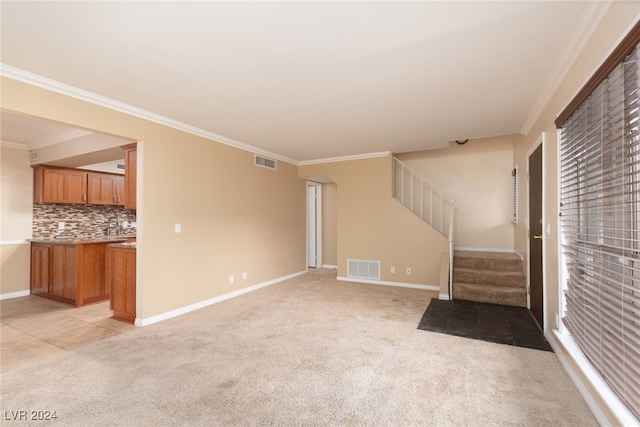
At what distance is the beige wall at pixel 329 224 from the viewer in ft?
23.6

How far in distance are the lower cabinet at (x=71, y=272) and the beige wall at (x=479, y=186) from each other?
19.8 feet

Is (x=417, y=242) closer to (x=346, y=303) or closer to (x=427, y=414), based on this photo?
(x=346, y=303)

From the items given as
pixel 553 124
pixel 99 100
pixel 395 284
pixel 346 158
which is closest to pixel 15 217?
pixel 99 100

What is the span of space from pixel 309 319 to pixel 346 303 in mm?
857

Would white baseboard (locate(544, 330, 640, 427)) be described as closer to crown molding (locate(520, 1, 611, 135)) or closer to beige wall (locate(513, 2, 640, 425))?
beige wall (locate(513, 2, 640, 425))

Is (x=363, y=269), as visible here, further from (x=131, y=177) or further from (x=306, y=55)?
(x=306, y=55)

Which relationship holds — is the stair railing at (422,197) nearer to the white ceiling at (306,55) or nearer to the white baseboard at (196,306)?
the white ceiling at (306,55)

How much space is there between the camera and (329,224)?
725 centimetres

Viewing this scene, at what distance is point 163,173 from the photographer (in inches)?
142

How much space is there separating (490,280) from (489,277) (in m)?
0.05

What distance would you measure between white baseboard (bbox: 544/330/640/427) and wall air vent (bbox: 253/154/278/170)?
4.62 metres

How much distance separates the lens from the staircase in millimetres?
4012

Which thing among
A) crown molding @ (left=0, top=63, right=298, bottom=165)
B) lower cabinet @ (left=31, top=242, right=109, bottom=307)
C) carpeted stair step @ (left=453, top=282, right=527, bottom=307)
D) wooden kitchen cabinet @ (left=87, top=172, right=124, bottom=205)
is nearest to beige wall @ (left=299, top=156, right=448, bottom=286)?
carpeted stair step @ (left=453, top=282, right=527, bottom=307)

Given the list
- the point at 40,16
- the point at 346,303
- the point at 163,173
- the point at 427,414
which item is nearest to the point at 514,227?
the point at 346,303
